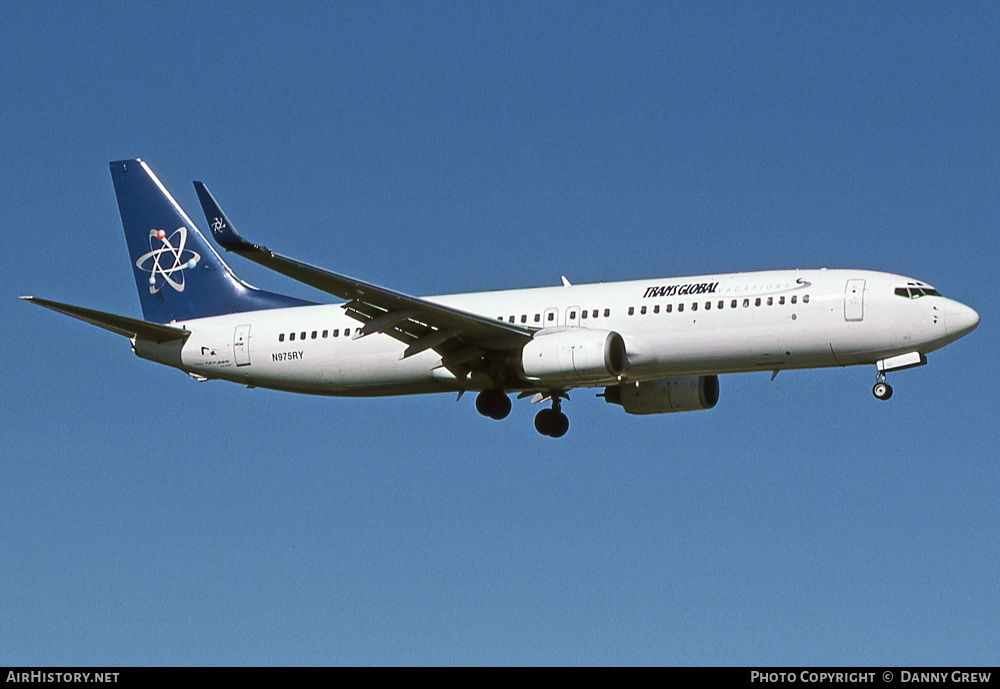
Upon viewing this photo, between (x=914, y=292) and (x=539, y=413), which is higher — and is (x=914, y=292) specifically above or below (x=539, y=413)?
A: above

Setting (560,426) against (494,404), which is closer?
(494,404)

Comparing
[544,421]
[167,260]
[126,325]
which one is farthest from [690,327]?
[167,260]

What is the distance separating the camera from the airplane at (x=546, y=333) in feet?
135

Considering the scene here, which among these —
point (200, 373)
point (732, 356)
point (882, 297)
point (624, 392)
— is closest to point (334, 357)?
point (200, 373)

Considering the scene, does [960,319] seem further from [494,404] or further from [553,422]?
[494,404]

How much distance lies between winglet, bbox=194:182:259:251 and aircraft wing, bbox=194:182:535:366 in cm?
2

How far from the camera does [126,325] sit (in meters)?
47.8

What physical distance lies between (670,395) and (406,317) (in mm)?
9164

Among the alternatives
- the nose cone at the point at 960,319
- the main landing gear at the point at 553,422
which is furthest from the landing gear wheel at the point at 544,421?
the nose cone at the point at 960,319

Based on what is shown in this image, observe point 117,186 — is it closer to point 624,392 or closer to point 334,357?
point 334,357

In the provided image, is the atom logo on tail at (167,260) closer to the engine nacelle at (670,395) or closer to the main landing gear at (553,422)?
the main landing gear at (553,422)

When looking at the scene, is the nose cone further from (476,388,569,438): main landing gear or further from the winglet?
the winglet
